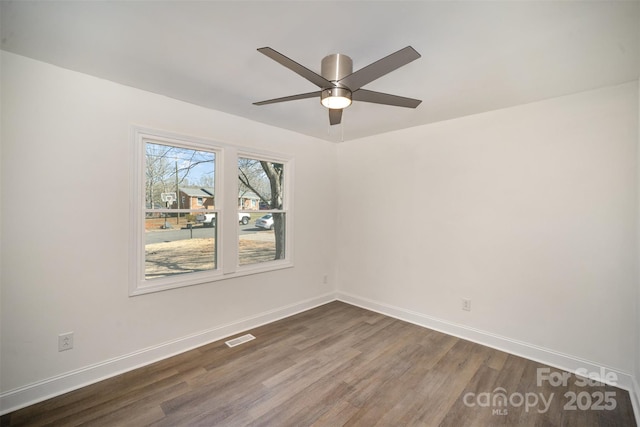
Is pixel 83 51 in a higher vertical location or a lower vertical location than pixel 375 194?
higher

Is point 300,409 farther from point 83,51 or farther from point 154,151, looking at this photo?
point 83,51

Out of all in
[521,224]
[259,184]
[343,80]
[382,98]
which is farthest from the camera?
[259,184]

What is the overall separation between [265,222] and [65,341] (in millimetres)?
2181

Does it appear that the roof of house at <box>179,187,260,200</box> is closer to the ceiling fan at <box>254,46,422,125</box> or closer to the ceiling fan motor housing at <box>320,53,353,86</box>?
the ceiling fan at <box>254,46,422,125</box>

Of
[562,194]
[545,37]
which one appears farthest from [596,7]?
[562,194]

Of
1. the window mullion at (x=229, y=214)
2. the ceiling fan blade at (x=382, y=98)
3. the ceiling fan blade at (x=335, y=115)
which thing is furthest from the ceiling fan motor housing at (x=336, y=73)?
the window mullion at (x=229, y=214)

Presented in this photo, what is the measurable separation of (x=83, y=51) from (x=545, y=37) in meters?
3.05

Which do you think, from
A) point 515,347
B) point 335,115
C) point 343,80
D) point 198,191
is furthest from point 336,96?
point 515,347

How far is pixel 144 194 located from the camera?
2559mm

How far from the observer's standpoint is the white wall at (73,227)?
196 cm

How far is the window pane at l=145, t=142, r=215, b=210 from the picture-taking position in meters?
2.64

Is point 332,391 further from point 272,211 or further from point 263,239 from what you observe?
point 272,211

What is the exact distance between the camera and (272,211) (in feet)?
12.1

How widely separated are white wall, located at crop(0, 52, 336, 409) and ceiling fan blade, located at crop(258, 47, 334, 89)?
174 cm
